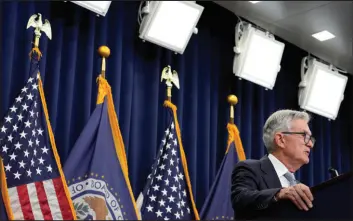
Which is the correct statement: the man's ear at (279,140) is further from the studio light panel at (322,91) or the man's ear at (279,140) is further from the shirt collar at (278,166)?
the studio light panel at (322,91)

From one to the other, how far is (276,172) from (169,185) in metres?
1.45

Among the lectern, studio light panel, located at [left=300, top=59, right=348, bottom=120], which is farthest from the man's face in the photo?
studio light panel, located at [left=300, top=59, right=348, bottom=120]

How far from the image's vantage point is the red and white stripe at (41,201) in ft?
9.32

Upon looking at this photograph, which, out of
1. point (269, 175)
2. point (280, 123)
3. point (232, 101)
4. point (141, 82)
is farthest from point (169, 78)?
point (269, 175)

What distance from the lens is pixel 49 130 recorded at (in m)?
3.10

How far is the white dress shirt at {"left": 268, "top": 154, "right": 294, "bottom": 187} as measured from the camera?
2248mm

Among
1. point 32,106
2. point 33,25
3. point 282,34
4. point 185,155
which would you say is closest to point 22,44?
point 33,25

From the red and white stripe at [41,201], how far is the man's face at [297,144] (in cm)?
125

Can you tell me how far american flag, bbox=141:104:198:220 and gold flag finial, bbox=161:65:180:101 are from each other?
194 millimetres

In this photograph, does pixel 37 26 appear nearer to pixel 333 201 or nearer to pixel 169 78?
pixel 169 78

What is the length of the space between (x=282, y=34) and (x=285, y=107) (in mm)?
659

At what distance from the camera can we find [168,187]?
3.57 m

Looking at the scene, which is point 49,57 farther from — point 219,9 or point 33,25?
point 219,9

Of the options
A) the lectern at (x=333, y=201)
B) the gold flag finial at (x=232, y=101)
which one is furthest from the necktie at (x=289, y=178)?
the gold flag finial at (x=232, y=101)
